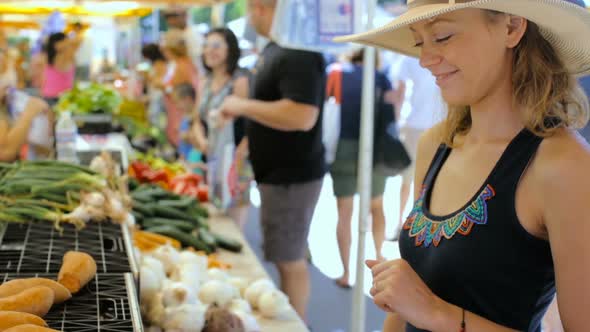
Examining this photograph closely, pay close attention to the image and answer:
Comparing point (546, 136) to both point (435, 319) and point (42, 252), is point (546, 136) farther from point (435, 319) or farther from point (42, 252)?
point (42, 252)

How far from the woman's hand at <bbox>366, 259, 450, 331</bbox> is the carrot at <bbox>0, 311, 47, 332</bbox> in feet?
2.23

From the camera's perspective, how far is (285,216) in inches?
148

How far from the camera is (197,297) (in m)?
2.50

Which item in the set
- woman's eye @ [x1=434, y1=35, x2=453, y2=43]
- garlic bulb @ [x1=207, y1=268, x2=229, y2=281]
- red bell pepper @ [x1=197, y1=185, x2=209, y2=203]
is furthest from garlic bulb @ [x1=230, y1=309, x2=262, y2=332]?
red bell pepper @ [x1=197, y1=185, x2=209, y2=203]

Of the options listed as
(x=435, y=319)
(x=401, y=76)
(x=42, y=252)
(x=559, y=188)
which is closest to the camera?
(x=559, y=188)

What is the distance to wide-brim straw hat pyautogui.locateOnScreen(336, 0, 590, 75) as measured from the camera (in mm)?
1416

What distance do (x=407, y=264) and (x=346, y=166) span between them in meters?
4.06

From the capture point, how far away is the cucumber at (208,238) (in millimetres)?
3516

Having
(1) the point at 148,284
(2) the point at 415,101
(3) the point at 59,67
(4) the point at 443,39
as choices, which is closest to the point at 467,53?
(4) the point at 443,39

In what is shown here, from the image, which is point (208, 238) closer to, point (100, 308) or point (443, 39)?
point (100, 308)

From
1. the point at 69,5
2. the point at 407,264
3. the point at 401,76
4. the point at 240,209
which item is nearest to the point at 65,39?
the point at 69,5

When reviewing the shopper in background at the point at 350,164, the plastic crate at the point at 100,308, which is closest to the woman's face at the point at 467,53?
the plastic crate at the point at 100,308

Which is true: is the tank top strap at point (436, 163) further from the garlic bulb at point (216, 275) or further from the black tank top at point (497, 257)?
the garlic bulb at point (216, 275)

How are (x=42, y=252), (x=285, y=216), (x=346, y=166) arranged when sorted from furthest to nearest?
(x=346, y=166), (x=285, y=216), (x=42, y=252)
